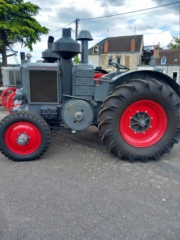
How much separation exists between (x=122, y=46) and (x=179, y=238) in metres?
37.5

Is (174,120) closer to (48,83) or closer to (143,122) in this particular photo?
(143,122)

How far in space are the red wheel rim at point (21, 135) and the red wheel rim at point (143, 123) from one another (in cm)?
126

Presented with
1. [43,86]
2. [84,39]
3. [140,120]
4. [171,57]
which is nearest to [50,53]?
[84,39]

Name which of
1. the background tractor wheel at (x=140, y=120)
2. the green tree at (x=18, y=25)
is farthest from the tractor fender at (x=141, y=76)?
the green tree at (x=18, y=25)

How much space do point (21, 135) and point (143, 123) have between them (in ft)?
5.89

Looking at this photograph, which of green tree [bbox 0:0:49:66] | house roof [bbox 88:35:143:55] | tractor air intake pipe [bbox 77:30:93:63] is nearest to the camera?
tractor air intake pipe [bbox 77:30:93:63]

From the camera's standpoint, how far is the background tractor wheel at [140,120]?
9.61 feet

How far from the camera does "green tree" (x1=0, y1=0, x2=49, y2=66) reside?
13820 millimetres

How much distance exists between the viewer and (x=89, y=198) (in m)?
2.22

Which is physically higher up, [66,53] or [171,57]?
[171,57]

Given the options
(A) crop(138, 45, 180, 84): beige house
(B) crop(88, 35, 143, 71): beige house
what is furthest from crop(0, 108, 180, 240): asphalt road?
(B) crop(88, 35, 143, 71): beige house

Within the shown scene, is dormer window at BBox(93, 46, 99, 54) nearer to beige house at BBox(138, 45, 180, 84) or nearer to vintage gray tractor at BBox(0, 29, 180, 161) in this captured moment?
beige house at BBox(138, 45, 180, 84)

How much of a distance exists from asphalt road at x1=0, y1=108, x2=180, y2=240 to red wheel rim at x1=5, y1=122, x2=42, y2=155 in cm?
21

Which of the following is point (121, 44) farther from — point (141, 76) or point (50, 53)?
point (141, 76)
